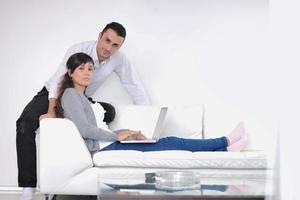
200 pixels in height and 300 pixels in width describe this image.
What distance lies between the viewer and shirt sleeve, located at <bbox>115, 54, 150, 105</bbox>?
13.7 ft

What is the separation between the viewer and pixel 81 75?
359cm

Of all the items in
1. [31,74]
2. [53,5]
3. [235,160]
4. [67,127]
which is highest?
[53,5]

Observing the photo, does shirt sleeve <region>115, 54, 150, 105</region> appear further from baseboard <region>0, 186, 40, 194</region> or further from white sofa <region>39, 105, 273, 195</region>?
baseboard <region>0, 186, 40, 194</region>

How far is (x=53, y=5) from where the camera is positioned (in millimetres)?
4359

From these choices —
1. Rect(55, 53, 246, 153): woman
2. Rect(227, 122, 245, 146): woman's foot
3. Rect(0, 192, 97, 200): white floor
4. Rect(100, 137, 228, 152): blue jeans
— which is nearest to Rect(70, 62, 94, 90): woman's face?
Rect(55, 53, 246, 153): woman

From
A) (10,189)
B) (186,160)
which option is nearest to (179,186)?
(186,160)

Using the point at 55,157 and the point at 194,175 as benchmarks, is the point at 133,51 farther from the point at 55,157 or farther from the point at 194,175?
the point at 194,175

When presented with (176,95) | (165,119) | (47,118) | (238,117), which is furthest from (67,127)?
(238,117)

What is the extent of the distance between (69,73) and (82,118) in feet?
1.31

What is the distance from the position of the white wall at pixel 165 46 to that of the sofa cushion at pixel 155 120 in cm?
23

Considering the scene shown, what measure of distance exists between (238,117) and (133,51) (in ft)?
3.42

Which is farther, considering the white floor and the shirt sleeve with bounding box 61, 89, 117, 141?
the white floor

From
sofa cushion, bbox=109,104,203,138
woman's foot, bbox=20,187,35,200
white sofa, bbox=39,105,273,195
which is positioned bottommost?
woman's foot, bbox=20,187,35,200

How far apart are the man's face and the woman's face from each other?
31 centimetres
